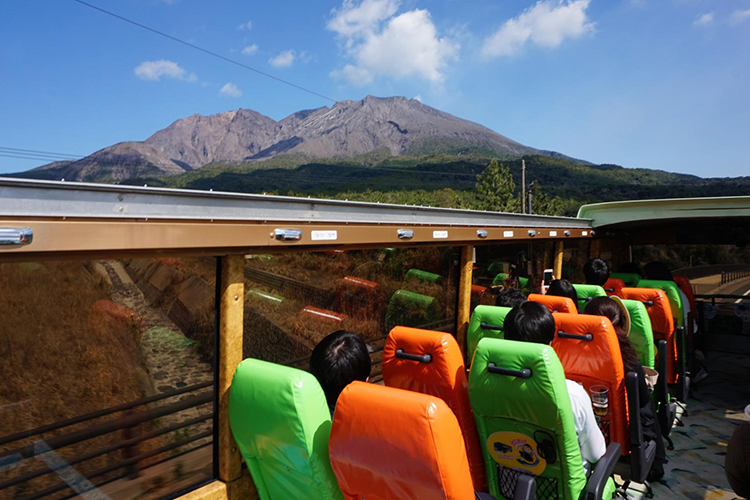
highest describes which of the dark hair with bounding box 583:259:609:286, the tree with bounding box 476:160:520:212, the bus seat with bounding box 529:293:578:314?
the tree with bounding box 476:160:520:212

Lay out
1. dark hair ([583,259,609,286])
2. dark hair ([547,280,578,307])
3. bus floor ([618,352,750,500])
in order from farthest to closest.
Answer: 1. dark hair ([583,259,609,286])
2. dark hair ([547,280,578,307])
3. bus floor ([618,352,750,500])

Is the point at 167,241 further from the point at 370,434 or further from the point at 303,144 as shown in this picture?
the point at 303,144

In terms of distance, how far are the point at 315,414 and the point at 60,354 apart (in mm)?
1017

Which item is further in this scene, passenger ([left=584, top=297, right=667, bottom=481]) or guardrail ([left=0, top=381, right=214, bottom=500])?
passenger ([left=584, top=297, right=667, bottom=481])

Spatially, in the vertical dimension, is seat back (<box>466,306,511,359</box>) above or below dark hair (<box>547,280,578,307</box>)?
below

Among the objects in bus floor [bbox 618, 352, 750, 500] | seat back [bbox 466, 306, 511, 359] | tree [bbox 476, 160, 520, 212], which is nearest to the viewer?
seat back [bbox 466, 306, 511, 359]

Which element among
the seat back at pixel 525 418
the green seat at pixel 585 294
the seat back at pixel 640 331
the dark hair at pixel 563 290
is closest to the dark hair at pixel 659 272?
the green seat at pixel 585 294

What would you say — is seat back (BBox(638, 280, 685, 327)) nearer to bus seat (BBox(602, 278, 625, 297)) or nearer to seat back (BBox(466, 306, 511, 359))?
bus seat (BBox(602, 278, 625, 297))

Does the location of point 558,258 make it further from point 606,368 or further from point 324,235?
point 324,235

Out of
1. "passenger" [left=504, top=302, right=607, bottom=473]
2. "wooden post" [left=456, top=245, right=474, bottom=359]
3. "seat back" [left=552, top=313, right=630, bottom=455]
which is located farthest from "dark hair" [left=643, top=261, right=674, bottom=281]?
"passenger" [left=504, top=302, right=607, bottom=473]

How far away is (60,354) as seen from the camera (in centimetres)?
185

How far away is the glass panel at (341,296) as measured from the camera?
2586 millimetres

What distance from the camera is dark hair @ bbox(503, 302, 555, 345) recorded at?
2566 millimetres

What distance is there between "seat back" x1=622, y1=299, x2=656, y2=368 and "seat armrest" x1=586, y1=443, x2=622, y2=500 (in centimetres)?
167
